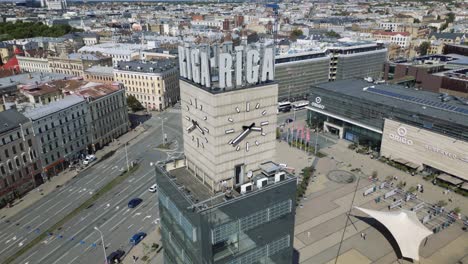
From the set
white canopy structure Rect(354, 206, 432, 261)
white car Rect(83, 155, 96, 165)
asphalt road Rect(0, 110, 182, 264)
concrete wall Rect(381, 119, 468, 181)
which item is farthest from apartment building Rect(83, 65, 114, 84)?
white canopy structure Rect(354, 206, 432, 261)

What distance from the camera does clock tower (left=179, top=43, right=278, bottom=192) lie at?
137ft

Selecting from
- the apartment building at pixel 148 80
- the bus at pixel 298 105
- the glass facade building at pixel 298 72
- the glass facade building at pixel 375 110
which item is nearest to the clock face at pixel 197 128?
the glass facade building at pixel 375 110

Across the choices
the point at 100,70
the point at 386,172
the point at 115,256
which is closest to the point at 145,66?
the point at 100,70

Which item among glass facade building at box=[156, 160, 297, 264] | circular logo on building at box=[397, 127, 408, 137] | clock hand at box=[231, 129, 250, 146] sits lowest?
circular logo on building at box=[397, 127, 408, 137]

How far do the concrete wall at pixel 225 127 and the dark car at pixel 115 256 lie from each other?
3681 cm

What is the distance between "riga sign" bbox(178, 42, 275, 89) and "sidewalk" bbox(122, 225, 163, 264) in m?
44.6

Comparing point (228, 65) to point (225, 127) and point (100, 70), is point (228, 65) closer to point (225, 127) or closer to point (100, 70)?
point (225, 127)

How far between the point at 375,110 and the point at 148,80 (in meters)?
101

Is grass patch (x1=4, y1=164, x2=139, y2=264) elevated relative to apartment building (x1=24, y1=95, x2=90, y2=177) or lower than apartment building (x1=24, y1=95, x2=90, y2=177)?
lower

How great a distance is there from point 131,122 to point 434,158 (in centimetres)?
11413

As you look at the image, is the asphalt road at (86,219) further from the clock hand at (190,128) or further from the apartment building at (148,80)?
the apartment building at (148,80)

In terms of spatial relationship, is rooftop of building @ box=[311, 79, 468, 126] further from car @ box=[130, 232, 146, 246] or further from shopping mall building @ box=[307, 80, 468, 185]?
car @ box=[130, 232, 146, 246]

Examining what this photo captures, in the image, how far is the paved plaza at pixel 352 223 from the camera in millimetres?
74312

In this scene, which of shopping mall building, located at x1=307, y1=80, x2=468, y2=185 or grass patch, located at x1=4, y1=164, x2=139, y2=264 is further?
shopping mall building, located at x1=307, y1=80, x2=468, y2=185
